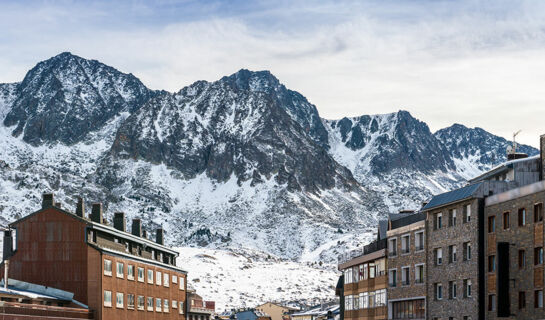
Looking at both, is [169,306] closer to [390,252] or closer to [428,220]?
[390,252]

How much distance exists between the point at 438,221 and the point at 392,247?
43.5 feet

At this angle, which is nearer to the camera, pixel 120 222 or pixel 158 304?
pixel 158 304

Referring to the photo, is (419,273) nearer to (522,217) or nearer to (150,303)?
(522,217)

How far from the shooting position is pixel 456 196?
93.5 m

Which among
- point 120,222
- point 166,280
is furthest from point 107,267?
point 166,280

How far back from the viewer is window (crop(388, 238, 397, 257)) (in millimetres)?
110188

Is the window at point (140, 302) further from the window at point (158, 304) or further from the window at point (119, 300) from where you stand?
the window at point (119, 300)

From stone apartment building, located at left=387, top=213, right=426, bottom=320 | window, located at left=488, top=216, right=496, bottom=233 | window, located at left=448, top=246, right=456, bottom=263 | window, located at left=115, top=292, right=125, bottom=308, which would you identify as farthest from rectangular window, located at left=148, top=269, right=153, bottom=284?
window, located at left=488, top=216, right=496, bottom=233

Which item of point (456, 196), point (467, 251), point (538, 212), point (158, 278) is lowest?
point (158, 278)

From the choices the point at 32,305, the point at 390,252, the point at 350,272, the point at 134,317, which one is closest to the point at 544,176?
the point at 390,252

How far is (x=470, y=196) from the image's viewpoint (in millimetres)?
89875

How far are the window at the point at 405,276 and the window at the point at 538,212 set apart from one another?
93.0 ft

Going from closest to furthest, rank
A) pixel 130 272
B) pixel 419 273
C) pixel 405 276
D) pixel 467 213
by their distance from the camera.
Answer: pixel 467 213, pixel 419 273, pixel 405 276, pixel 130 272

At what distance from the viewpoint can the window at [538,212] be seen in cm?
7800
